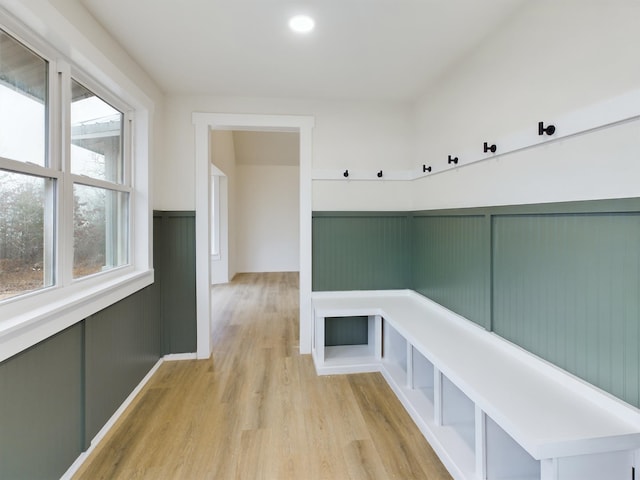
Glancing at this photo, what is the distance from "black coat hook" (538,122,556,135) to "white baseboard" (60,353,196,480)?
9.07ft

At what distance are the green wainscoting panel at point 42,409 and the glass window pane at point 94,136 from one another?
0.95 metres

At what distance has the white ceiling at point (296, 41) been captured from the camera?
71.6 inches

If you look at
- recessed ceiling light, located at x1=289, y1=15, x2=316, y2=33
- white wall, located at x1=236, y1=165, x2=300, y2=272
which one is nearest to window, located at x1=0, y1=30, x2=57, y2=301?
recessed ceiling light, located at x1=289, y1=15, x2=316, y2=33

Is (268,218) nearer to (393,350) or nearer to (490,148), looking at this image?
(393,350)

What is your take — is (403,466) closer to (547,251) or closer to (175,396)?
(547,251)

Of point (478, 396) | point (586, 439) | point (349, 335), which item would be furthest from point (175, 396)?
point (586, 439)

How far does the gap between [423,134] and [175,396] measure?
2.89 meters

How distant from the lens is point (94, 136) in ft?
7.07

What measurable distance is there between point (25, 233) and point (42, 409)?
0.77 metres

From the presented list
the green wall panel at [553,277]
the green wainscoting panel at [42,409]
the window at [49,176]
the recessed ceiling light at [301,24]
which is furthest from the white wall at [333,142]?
the green wainscoting panel at [42,409]

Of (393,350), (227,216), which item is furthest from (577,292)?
(227,216)

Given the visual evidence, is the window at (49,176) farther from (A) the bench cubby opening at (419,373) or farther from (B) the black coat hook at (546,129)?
(B) the black coat hook at (546,129)

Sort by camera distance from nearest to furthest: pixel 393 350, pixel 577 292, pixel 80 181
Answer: pixel 577 292 → pixel 80 181 → pixel 393 350

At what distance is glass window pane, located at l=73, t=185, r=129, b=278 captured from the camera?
1.95 metres
